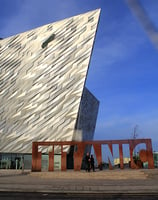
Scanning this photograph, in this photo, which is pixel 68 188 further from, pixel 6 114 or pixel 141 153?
pixel 6 114

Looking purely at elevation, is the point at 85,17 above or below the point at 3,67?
above

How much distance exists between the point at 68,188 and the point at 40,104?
21.8 m

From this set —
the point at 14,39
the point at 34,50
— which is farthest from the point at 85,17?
the point at 14,39

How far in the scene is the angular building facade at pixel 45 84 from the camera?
30.7 metres

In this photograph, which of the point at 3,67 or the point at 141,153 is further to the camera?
the point at 3,67

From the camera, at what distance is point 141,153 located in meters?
20.4

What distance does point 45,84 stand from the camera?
3272cm

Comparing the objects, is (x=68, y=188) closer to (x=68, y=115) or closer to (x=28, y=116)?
(x=68, y=115)

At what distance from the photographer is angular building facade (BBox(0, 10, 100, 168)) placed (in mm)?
30734

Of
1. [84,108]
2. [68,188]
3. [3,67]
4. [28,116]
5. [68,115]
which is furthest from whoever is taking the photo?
[84,108]

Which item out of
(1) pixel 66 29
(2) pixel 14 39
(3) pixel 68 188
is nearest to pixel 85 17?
(1) pixel 66 29

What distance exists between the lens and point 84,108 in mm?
41156

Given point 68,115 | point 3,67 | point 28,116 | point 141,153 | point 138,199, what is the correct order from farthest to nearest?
point 3,67 < point 28,116 < point 68,115 < point 141,153 < point 138,199

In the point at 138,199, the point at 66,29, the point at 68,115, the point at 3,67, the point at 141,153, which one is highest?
the point at 66,29
